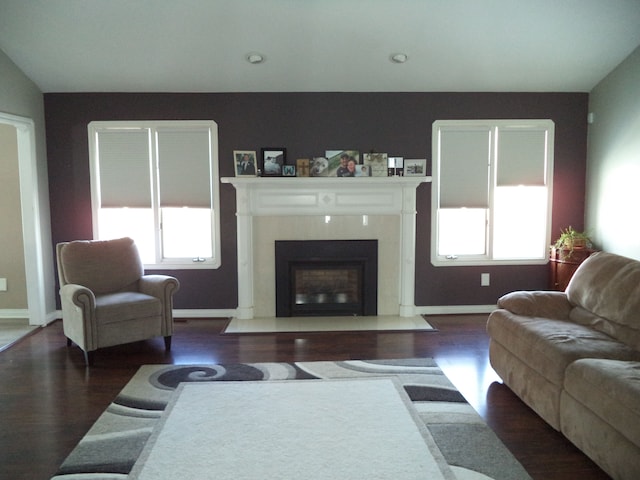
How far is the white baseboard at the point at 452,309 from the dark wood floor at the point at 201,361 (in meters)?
0.16

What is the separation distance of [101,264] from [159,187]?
44.5 inches

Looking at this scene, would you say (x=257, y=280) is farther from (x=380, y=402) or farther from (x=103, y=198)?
(x=380, y=402)

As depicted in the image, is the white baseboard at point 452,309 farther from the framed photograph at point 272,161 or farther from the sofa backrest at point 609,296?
the framed photograph at point 272,161

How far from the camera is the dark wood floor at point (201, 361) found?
2.60 m

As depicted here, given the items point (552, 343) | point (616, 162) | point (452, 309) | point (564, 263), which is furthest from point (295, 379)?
point (616, 162)

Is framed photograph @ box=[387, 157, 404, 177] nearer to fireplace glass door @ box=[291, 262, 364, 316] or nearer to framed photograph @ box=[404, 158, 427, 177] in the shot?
framed photograph @ box=[404, 158, 427, 177]

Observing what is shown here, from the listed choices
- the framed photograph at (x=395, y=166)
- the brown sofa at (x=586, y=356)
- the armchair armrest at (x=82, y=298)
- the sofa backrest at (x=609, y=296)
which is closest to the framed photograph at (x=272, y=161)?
the framed photograph at (x=395, y=166)

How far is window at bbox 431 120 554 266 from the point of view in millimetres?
5293

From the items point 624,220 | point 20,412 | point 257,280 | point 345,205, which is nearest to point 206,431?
point 20,412

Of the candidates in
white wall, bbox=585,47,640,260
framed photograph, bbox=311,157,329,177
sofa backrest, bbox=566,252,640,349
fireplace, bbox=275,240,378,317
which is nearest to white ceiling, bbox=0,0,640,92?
white wall, bbox=585,47,640,260

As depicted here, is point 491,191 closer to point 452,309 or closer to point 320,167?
point 452,309

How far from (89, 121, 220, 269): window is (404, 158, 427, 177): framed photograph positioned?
6.75 ft

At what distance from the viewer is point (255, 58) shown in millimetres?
4547

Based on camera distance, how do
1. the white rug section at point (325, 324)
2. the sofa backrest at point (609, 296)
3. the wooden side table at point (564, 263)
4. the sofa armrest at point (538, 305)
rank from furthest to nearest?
the wooden side table at point (564, 263) → the white rug section at point (325, 324) → the sofa armrest at point (538, 305) → the sofa backrest at point (609, 296)
